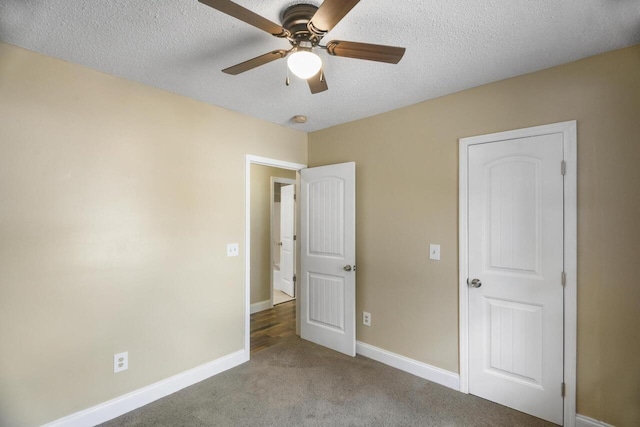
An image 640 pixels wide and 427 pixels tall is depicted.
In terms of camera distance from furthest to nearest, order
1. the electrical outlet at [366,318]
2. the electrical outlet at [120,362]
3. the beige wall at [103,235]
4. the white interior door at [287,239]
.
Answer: the white interior door at [287,239]
the electrical outlet at [366,318]
the electrical outlet at [120,362]
the beige wall at [103,235]

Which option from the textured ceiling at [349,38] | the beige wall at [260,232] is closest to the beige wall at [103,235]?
the textured ceiling at [349,38]

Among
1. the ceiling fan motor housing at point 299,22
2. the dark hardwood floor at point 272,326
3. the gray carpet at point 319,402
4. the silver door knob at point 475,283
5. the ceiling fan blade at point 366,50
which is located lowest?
the dark hardwood floor at point 272,326

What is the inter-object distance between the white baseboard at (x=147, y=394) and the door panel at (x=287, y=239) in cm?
247

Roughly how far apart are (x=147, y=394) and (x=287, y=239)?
11.0 ft

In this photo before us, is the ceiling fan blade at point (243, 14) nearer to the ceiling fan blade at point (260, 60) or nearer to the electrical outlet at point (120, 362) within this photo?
the ceiling fan blade at point (260, 60)

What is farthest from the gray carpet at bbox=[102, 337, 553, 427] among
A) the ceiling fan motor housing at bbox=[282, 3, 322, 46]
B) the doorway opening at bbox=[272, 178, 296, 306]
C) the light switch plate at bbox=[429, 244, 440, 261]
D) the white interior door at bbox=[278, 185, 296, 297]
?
the white interior door at bbox=[278, 185, 296, 297]

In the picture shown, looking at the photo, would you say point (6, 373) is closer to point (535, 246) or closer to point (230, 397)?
point (230, 397)

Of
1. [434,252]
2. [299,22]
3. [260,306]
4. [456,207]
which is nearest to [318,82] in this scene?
[299,22]

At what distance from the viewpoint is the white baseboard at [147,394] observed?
2.01 m

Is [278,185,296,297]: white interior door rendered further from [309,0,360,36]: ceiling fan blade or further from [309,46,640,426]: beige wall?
[309,0,360,36]: ceiling fan blade

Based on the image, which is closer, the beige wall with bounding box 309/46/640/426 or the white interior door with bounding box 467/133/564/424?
the beige wall with bounding box 309/46/640/426

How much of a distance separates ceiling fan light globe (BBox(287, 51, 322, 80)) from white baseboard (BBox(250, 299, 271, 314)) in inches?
147

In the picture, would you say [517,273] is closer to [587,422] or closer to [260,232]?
[587,422]

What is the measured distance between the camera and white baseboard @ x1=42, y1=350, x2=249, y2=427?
6.58 feet
